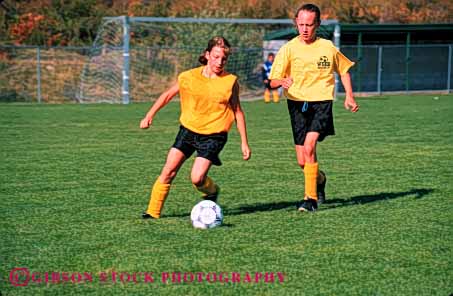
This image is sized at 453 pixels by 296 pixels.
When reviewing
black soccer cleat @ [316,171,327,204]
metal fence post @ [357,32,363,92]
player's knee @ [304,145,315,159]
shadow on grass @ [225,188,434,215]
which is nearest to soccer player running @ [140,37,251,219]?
shadow on grass @ [225,188,434,215]

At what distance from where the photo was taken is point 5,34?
39.9 metres

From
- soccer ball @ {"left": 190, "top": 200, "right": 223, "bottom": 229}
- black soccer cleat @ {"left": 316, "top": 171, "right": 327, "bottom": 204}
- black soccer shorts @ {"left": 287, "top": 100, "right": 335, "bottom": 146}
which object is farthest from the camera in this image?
black soccer cleat @ {"left": 316, "top": 171, "right": 327, "bottom": 204}

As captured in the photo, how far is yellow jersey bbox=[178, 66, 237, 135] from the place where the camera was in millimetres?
7523

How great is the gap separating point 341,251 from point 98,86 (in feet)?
81.5

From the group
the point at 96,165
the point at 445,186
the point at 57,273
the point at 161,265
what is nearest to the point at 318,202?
the point at 445,186

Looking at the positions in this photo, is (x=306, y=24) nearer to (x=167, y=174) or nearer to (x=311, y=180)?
(x=311, y=180)

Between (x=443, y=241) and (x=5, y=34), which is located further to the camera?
(x=5, y=34)

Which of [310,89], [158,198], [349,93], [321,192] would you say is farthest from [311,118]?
[158,198]

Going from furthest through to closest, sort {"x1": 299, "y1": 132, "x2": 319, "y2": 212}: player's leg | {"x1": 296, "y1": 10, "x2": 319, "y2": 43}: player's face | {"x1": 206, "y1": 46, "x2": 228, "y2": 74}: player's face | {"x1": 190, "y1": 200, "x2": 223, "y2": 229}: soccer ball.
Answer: {"x1": 299, "y1": 132, "x2": 319, "y2": 212}: player's leg → {"x1": 296, "y1": 10, "x2": 319, "y2": 43}: player's face → {"x1": 206, "y1": 46, "x2": 228, "y2": 74}: player's face → {"x1": 190, "y1": 200, "x2": 223, "y2": 229}: soccer ball

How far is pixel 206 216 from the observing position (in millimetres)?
7090

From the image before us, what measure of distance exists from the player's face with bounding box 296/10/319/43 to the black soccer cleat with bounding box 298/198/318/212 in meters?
1.54

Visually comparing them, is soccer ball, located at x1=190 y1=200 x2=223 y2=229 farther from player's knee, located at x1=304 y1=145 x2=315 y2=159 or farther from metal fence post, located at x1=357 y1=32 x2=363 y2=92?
metal fence post, located at x1=357 y1=32 x2=363 y2=92

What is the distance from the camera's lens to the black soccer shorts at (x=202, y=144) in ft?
24.7

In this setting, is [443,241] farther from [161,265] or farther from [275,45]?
[275,45]
